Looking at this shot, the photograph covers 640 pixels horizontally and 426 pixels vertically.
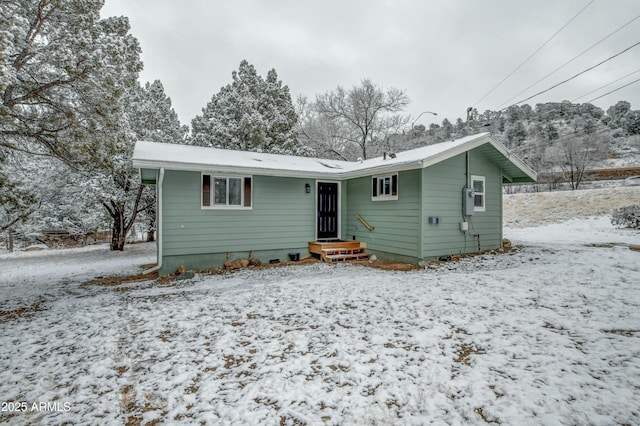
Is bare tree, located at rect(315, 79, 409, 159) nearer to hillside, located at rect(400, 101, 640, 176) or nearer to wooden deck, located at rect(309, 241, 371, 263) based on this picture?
hillside, located at rect(400, 101, 640, 176)

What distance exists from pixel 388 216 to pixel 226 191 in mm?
4684

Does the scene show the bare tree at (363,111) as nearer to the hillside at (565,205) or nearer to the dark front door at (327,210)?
the hillside at (565,205)

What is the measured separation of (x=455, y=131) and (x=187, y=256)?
42.9 meters

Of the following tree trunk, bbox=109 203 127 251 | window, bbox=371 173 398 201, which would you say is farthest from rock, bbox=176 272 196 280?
tree trunk, bbox=109 203 127 251

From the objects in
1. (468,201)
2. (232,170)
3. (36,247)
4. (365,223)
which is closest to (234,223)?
(232,170)

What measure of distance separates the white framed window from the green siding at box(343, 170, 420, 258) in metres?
2.41

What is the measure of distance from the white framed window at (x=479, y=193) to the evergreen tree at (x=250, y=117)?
12.6 meters

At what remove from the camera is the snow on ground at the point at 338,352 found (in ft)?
7.90

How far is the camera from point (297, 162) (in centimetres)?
1058

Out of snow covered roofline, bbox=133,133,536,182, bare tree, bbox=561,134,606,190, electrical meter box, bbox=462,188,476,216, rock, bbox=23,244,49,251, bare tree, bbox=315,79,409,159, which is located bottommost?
rock, bbox=23,244,49,251

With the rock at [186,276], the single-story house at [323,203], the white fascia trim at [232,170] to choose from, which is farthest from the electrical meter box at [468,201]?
the rock at [186,276]

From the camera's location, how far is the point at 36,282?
25.4 ft

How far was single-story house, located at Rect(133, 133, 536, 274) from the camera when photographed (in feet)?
25.9

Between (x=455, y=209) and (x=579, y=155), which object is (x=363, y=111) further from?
(x=579, y=155)
